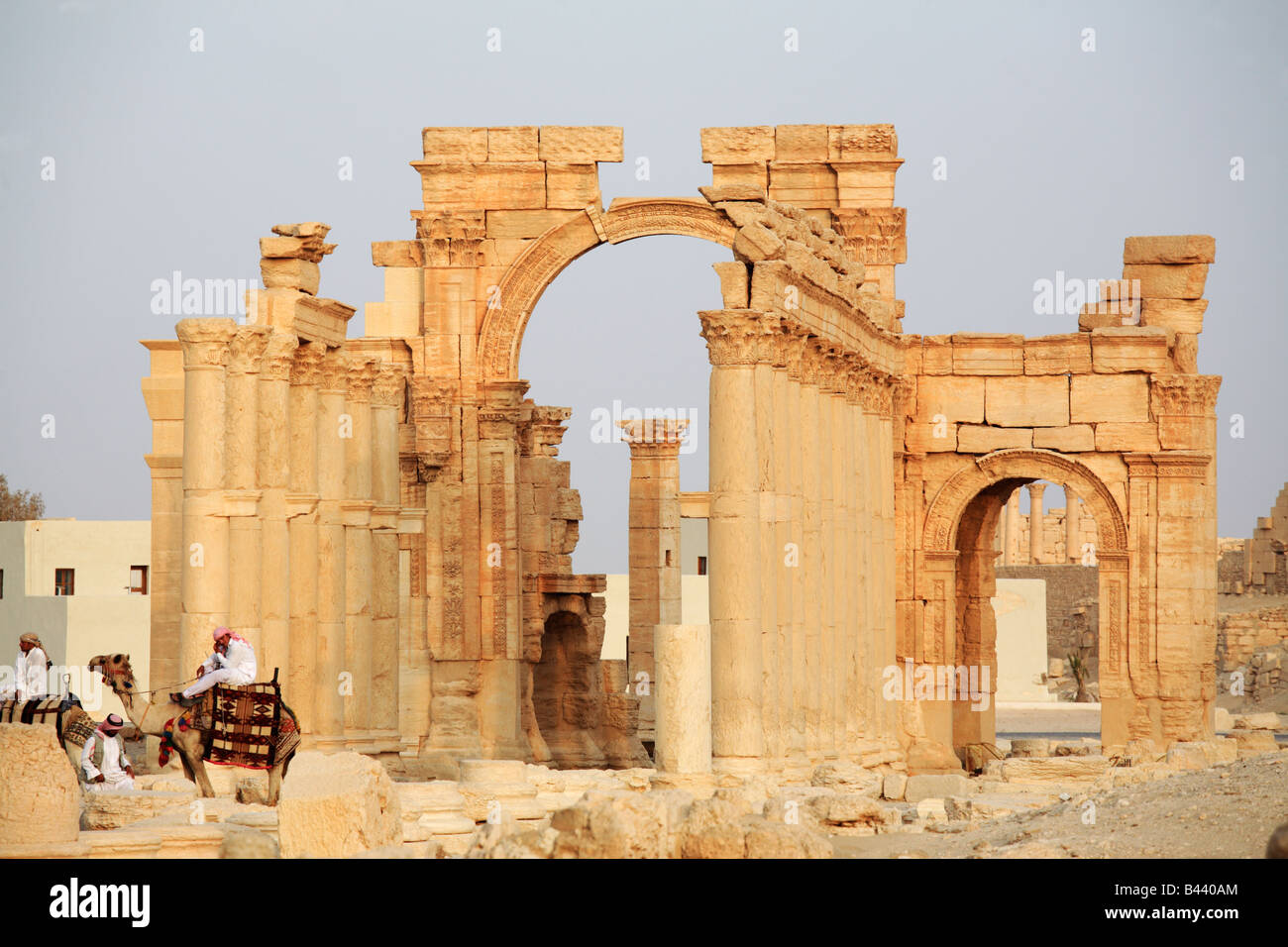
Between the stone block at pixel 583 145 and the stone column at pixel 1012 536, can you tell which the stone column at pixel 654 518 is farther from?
the stone column at pixel 1012 536

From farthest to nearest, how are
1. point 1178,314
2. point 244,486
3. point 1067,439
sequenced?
1. point 1178,314
2. point 1067,439
3. point 244,486

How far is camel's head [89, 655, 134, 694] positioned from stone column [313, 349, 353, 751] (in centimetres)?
446

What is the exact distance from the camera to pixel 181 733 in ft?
64.4

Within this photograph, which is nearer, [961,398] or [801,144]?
[801,144]

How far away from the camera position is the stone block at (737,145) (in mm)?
32594

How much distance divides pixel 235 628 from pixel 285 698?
2.38 meters

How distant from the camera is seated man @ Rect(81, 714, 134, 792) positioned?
20203mm

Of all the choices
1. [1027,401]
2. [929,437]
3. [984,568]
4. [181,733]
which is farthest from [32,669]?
[984,568]

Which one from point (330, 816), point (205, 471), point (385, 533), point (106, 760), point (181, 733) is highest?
point (205, 471)

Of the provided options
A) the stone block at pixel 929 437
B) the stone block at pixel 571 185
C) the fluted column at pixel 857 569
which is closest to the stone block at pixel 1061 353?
the stone block at pixel 929 437

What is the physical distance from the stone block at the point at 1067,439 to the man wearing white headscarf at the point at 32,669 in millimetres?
16763

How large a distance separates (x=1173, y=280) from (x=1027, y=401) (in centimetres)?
285

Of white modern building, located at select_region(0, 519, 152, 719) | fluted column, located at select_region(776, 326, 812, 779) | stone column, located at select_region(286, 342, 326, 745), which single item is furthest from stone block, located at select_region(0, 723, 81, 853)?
white modern building, located at select_region(0, 519, 152, 719)

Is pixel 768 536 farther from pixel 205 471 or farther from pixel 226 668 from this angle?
pixel 226 668
